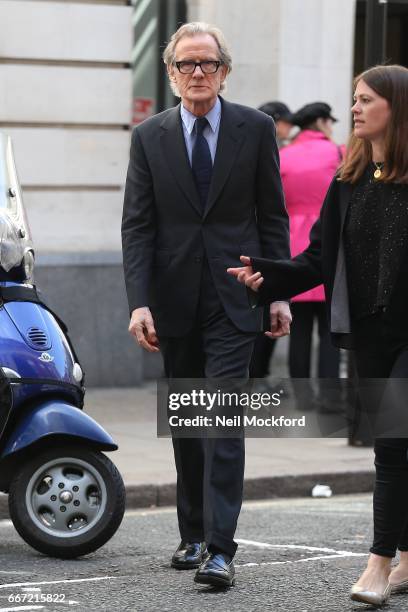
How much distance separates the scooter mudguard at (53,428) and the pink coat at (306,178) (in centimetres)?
433

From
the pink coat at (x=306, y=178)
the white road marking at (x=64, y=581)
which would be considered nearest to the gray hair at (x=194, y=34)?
the white road marking at (x=64, y=581)

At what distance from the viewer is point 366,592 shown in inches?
204

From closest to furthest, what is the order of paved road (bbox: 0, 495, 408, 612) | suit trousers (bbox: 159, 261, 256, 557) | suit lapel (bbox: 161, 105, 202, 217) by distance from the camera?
paved road (bbox: 0, 495, 408, 612)
suit trousers (bbox: 159, 261, 256, 557)
suit lapel (bbox: 161, 105, 202, 217)

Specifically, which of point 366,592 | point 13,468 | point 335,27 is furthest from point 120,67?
point 366,592

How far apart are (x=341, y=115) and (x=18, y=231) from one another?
7.38m

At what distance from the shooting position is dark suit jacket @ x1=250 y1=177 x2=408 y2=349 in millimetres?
5203

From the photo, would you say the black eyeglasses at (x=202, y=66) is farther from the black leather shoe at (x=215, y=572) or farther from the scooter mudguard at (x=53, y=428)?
the black leather shoe at (x=215, y=572)

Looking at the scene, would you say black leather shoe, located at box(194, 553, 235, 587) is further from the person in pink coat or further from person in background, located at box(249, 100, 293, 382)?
person in background, located at box(249, 100, 293, 382)

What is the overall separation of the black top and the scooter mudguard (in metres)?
1.44

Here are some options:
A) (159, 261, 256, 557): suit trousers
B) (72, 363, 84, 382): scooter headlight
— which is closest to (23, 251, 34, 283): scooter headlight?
(72, 363, 84, 382): scooter headlight

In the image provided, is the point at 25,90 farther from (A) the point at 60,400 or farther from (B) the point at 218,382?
(B) the point at 218,382

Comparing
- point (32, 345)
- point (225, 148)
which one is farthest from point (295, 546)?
point (225, 148)

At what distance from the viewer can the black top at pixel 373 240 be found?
5.19 m

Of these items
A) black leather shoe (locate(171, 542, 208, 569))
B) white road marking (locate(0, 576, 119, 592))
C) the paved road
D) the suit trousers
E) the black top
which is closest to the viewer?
the black top
